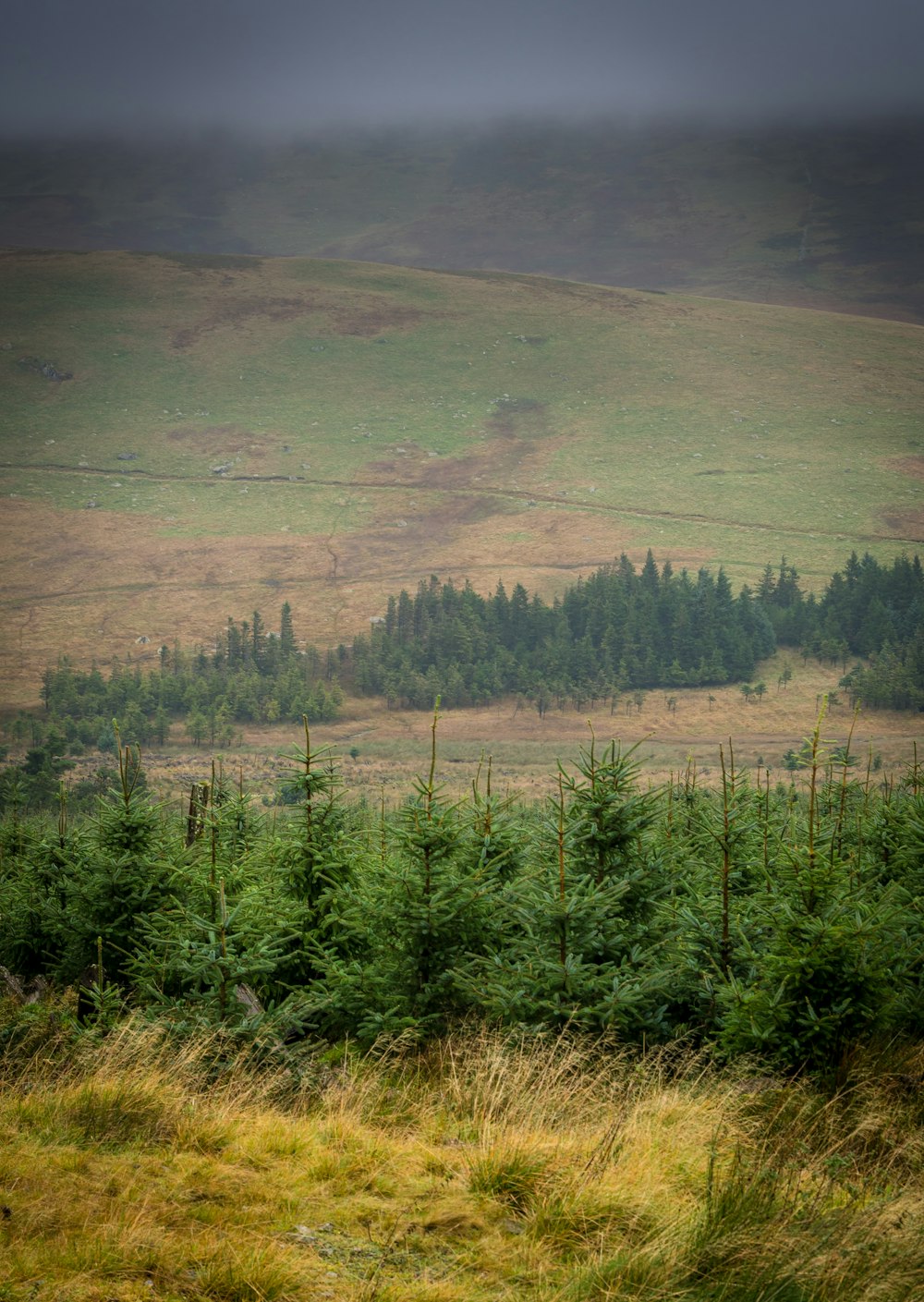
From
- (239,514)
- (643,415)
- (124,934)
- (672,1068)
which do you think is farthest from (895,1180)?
(643,415)

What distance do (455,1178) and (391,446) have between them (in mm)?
149781

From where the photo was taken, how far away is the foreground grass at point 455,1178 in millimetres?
5520

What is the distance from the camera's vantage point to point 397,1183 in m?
6.75

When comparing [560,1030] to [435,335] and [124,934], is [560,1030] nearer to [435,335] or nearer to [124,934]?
[124,934]

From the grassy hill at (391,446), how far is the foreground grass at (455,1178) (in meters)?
92.1

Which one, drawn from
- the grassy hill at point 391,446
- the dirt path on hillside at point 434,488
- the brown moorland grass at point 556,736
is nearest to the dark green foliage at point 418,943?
the brown moorland grass at point 556,736

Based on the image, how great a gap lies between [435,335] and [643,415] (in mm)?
44188

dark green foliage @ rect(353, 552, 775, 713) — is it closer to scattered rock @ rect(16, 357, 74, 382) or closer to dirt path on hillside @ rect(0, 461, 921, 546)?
dirt path on hillside @ rect(0, 461, 921, 546)

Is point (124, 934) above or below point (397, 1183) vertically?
above

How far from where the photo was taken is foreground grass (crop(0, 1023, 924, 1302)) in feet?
18.1

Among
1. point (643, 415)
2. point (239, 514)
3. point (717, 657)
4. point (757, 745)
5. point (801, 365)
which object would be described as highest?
point (801, 365)

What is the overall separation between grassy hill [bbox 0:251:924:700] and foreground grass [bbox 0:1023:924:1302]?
92081 mm

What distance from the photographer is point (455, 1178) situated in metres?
6.72

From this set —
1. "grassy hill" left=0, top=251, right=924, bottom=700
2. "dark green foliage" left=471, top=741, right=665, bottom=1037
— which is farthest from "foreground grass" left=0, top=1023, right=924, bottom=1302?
"grassy hill" left=0, top=251, right=924, bottom=700
